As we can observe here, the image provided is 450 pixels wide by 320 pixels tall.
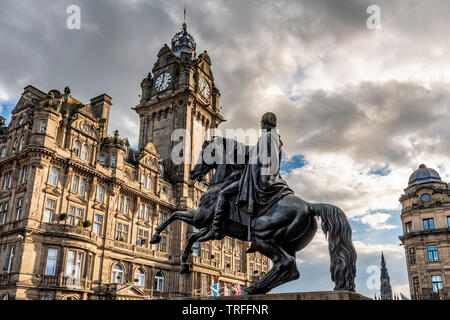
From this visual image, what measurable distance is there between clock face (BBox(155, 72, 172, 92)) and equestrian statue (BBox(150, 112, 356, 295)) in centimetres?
5062

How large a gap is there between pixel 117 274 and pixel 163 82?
30.9 m

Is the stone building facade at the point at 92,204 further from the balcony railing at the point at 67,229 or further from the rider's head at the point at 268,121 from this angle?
the rider's head at the point at 268,121

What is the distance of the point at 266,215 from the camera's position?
8.59m

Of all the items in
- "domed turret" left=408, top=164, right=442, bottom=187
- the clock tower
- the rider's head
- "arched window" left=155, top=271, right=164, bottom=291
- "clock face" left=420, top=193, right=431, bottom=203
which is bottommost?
"arched window" left=155, top=271, right=164, bottom=291

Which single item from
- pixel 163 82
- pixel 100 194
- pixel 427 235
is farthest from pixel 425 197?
pixel 163 82

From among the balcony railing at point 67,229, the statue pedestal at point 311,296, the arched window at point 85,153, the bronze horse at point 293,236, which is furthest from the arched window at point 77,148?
the statue pedestal at point 311,296

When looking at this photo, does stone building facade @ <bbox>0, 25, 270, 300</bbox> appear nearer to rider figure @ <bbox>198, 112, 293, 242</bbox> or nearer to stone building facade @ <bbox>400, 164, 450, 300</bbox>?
stone building facade @ <bbox>400, 164, 450, 300</bbox>

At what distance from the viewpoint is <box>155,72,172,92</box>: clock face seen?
5891 cm

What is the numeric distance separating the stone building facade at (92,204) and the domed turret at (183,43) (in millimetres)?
10061

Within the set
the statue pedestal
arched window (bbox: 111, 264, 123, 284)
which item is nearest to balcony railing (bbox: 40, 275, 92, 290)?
arched window (bbox: 111, 264, 123, 284)

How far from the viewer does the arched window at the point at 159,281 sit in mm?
44178

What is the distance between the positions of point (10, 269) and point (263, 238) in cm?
2985

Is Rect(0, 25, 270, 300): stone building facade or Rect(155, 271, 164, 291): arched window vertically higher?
Rect(0, 25, 270, 300): stone building facade

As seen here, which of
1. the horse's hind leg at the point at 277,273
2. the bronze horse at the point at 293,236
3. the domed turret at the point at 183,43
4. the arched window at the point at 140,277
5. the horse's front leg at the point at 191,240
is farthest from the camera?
the domed turret at the point at 183,43
